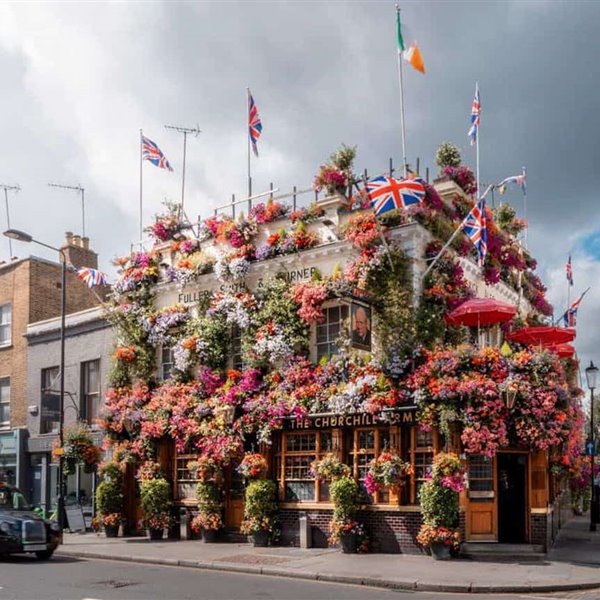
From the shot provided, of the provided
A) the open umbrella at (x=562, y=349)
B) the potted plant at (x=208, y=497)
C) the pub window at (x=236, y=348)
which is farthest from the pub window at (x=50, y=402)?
the open umbrella at (x=562, y=349)

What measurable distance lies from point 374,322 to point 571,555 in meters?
6.66

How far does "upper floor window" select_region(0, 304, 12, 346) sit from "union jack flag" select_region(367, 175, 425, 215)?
1768 centimetres

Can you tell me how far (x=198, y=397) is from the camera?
22094 mm

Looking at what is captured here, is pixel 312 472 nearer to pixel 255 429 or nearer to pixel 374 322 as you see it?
pixel 255 429

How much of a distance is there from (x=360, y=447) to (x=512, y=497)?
3586mm

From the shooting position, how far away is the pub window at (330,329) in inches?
800

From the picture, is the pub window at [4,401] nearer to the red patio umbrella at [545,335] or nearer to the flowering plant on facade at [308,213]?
the flowering plant on facade at [308,213]

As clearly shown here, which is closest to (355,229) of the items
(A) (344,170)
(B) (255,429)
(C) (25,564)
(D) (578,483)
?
(A) (344,170)

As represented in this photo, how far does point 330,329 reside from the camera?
2052cm

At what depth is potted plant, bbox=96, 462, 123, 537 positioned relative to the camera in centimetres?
2319

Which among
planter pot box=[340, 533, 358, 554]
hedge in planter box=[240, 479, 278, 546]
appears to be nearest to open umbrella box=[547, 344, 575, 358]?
planter pot box=[340, 533, 358, 554]

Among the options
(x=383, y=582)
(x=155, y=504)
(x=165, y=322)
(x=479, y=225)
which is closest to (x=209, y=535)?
(x=155, y=504)

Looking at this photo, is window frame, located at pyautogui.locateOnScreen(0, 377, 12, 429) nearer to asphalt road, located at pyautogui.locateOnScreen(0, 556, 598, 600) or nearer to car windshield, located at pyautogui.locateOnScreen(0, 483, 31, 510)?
car windshield, located at pyautogui.locateOnScreen(0, 483, 31, 510)

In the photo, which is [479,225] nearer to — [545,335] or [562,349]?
[545,335]
